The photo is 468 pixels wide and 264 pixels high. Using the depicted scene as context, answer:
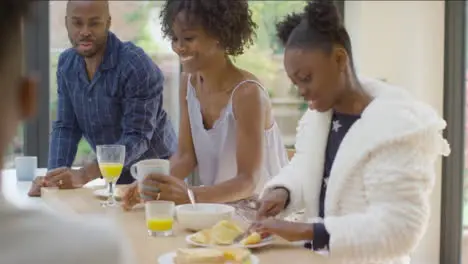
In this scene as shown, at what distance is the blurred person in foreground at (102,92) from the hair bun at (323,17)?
2.96 ft

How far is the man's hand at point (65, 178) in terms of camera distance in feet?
7.18

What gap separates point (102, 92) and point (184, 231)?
94 centimetres

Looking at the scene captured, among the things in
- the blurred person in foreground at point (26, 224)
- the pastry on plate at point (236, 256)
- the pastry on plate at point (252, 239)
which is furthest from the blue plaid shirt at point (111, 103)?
the blurred person in foreground at point (26, 224)

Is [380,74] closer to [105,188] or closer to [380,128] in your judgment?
[105,188]

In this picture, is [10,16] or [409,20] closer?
[10,16]

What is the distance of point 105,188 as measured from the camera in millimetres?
2191

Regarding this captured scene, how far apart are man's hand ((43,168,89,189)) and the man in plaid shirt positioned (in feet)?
0.40

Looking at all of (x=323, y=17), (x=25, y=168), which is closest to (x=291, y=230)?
(x=323, y=17)

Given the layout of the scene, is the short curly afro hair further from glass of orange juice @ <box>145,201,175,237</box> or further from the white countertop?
glass of orange juice @ <box>145,201,175,237</box>

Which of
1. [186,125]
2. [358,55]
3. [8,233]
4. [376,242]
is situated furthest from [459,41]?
[8,233]

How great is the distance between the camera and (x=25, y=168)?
237 centimetres

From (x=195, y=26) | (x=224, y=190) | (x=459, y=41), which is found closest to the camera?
(x=224, y=190)

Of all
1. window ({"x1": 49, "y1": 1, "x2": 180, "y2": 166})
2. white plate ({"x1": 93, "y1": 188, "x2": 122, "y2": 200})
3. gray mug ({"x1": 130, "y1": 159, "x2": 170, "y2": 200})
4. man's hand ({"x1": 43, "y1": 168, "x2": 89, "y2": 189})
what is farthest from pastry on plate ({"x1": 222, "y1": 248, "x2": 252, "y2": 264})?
window ({"x1": 49, "y1": 1, "x2": 180, "y2": 166})

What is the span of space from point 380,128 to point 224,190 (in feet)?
2.11
